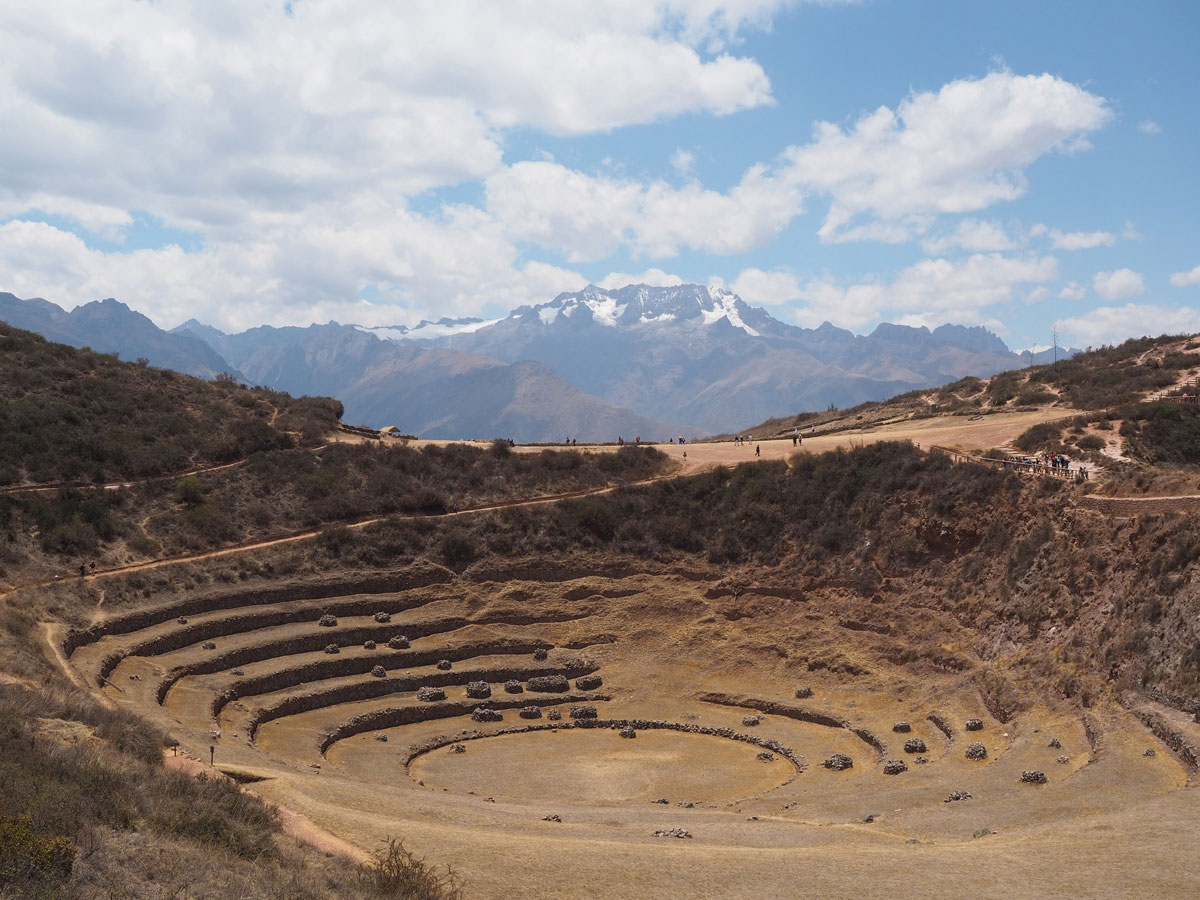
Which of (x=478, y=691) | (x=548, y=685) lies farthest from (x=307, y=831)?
(x=548, y=685)

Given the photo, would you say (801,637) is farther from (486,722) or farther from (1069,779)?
(1069,779)

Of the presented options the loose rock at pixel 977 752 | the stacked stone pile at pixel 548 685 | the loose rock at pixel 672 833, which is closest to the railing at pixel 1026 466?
the loose rock at pixel 977 752

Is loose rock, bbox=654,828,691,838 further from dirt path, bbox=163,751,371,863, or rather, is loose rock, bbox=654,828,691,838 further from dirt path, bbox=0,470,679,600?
dirt path, bbox=0,470,679,600

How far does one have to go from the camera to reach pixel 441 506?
5778 centimetres

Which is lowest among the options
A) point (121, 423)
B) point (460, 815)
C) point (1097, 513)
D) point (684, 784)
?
point (684, 784)

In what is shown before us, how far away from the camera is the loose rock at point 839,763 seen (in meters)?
32.8

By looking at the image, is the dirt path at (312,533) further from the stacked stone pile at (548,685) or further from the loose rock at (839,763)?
the loose rock at (839,763)

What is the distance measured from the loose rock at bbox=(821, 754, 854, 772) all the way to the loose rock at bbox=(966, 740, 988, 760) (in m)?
4.01

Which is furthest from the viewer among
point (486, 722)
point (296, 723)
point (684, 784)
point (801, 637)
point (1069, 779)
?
point (801, 637)

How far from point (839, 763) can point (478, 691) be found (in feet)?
53.1

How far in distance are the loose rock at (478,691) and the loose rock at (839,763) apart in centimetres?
1533

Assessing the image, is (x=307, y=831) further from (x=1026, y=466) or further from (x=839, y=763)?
(x=1026, y=466)

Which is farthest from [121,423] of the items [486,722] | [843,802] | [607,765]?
[843,802]

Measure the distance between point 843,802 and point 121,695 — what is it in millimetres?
25092
